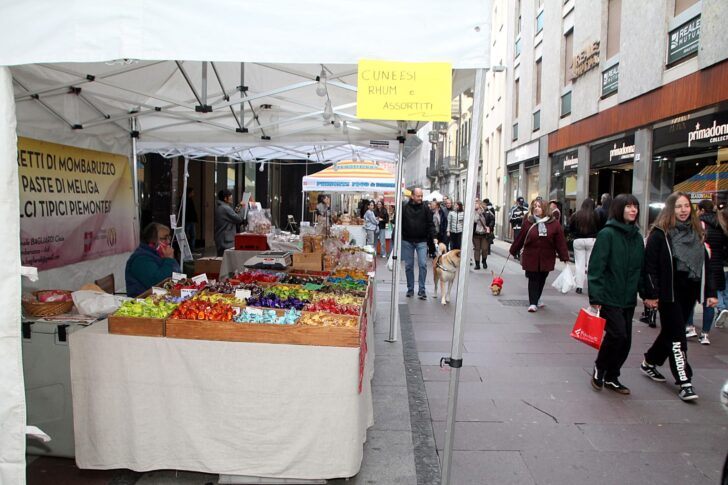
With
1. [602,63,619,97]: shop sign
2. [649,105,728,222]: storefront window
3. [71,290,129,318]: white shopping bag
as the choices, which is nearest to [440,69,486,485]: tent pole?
[71,290,129,318]: white shopping bag

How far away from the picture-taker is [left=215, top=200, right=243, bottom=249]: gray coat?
10594mm

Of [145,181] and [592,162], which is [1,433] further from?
[592,162]

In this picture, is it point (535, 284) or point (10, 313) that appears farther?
point (535, 284)

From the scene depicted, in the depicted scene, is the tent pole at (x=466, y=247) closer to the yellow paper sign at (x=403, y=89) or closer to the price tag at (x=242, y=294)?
the yellow paper sign at (x=403, y=89)

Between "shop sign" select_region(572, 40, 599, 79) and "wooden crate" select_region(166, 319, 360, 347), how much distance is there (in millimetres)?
14508

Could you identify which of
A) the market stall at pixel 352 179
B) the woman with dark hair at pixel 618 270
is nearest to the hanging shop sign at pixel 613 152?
the market stall at pixel 352 179

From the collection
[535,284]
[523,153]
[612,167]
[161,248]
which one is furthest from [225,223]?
[523,153]

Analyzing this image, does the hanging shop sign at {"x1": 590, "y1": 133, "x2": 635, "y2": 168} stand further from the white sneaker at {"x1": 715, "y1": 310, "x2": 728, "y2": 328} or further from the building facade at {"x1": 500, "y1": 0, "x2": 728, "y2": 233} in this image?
the white sneaker at {"x1": 715, "y1": 310, "x2": 728, "y2": 328}

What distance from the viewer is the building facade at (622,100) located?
32.7ft

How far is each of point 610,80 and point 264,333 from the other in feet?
45.6

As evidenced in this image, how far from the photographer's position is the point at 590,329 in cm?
470

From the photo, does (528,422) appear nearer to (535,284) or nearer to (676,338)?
(676,338)

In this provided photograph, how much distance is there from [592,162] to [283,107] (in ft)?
37.8

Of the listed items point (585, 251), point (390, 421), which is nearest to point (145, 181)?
point (585, 251)
